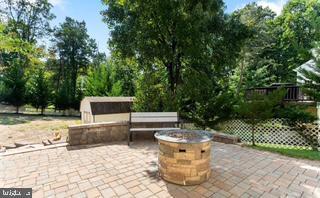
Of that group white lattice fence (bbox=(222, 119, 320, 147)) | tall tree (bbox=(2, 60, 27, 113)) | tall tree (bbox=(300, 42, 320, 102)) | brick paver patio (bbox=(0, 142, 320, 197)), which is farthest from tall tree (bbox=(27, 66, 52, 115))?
tall tree (bbox=(300, 42, 320, 102))

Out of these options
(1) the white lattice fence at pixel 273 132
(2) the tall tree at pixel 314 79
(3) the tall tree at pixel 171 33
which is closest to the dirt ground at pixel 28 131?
(3) the tall tree at pixel 171 33

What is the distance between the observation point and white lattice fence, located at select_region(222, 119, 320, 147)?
622 centimetres

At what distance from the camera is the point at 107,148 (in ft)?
14.5

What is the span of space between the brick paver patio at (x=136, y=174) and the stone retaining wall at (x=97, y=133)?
29 centimetres

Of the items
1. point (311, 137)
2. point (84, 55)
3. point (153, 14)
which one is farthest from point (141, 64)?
point (84, 55)

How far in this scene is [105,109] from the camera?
964 centimetres

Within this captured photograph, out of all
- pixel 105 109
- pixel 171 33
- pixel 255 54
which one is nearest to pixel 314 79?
pixel 171 33

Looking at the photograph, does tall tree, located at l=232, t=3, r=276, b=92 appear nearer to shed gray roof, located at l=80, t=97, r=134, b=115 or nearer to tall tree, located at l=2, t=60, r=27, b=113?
shed gray roof, located at l=80, t=97, r=134, b=115

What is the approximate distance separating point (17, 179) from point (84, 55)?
22.6 m

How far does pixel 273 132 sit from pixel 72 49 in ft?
72.7

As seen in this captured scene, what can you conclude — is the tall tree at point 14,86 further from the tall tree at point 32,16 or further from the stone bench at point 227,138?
the stone bench at point 227,138

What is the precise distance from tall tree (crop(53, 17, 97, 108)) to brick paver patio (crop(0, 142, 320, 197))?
756 inches

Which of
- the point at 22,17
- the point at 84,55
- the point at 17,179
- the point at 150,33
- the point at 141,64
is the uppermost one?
the point at 22,17

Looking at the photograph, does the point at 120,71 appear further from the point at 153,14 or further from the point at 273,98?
the point at 273,98
